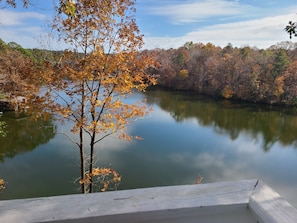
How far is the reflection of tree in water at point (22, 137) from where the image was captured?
36.8 ft

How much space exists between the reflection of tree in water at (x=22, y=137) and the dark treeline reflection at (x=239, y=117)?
28.6 feet

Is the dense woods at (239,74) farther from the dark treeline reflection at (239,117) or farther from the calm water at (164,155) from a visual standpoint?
the calm water at (164,155)

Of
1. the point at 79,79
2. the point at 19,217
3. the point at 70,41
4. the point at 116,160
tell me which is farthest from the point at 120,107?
the point at 116,160

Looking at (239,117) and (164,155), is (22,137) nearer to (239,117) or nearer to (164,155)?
(164,155)

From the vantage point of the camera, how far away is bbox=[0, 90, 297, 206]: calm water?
8.50 m

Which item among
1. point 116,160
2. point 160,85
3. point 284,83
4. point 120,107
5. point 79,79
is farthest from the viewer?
point 160,85

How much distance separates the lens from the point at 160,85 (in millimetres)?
38000

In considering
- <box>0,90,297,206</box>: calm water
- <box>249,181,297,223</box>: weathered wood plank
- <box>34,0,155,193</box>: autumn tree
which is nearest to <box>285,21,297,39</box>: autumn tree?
<box>249,181,297,223</box>: weathered wood plank

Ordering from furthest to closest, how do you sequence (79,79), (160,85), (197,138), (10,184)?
(160,85) < (197,138) < (10,184) < (79,79)

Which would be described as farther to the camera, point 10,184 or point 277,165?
point 277,165

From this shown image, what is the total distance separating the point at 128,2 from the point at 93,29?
2.43 ft

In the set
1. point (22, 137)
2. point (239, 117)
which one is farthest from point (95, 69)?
point (239, 117)

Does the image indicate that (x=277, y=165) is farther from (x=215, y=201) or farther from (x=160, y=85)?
(x=160, y=85)

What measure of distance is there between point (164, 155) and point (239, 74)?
19.7m
